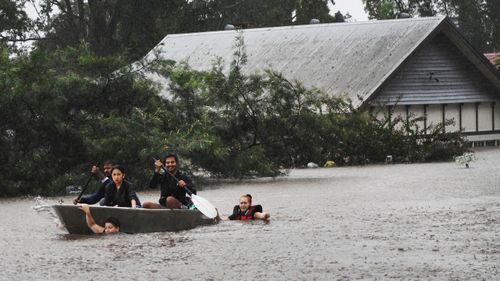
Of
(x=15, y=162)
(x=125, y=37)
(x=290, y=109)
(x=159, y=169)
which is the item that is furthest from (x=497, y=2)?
(x=159, y=169)

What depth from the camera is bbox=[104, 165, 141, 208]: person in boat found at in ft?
67.9

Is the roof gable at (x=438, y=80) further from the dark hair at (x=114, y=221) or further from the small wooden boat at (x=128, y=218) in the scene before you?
the dark hair at (x=114, y=221)

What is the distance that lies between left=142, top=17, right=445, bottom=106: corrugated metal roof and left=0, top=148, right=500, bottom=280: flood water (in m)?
20.4

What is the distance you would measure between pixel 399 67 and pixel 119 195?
30553 millimetres

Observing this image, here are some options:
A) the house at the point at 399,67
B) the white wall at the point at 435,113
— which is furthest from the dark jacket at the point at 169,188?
the white wall at the point at 435,113

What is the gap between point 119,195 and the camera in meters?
20.8

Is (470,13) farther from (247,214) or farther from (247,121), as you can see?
(247,214)

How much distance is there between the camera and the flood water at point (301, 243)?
15625 millimetres

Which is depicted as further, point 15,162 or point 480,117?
point 480,117

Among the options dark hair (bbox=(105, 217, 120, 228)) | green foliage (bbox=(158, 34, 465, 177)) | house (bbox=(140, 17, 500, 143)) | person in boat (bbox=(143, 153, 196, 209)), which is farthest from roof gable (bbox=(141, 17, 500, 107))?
dark hair (bbox=(105, 217, 120, 228))

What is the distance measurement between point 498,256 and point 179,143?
15.0m

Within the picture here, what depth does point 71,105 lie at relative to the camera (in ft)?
104

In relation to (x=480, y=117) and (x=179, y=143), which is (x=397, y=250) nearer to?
(x=179, y=143)

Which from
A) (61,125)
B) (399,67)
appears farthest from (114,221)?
(399,67)
